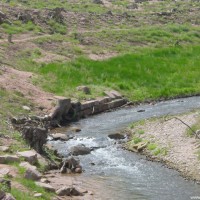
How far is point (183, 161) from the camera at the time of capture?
27.8 meters

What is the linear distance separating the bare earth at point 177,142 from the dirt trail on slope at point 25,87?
23.4 ft

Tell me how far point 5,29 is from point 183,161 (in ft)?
94.8

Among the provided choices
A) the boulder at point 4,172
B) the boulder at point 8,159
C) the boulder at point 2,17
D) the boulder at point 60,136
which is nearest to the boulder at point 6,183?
the boulder at point 4,172

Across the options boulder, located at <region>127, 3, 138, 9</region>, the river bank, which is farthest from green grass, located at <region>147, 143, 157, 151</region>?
boulder, located at <region>127, 3, 138, 9</region>

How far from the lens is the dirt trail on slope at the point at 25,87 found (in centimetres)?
3838

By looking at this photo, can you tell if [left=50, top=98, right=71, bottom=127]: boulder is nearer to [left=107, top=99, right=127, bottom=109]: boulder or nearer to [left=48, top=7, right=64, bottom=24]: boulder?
[left=107, top=99, right=127, bottom=109]: boulder

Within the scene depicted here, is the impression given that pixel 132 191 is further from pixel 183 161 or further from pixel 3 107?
pixel 3 107

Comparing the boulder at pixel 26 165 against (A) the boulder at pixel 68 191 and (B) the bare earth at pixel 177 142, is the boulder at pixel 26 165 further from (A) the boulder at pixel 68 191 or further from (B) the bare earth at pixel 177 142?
(B) the bare earth at pixel 177 142

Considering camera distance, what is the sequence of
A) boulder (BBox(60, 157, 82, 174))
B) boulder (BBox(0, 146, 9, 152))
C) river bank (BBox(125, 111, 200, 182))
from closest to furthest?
1. boulder (BBox(0, 146, 9, 152))
2. boulder (BBox(60, 157, 82, 174))
3. river bank (BBox(125, 111, 200, 182))

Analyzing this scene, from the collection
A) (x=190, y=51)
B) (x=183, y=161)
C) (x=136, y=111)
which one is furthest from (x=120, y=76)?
(x=183, y=161)

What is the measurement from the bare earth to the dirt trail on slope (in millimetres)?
7144

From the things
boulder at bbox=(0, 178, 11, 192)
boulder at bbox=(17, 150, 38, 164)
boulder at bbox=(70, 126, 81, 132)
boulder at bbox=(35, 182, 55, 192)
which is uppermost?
boulder at bbox=(0, 178, 11, 192)

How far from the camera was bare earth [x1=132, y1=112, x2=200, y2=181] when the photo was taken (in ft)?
89.2

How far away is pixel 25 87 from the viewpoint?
131ft
